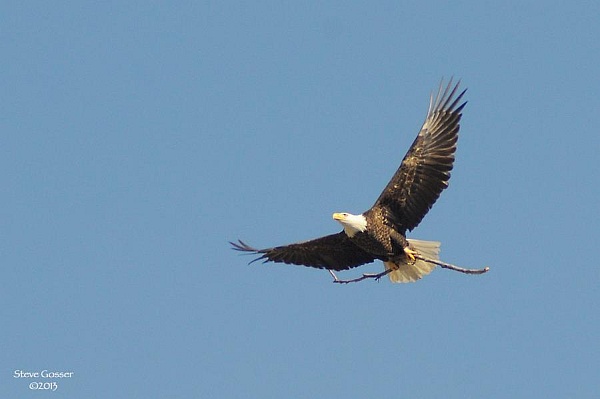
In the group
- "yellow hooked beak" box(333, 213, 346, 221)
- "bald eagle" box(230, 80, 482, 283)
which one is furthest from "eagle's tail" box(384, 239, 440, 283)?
"yellow hooked beak" box(333, 213, 346, 221)

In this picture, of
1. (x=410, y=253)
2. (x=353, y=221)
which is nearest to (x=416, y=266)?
(x=410, y=253)

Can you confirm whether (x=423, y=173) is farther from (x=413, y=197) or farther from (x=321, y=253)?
(x=321, y=253)

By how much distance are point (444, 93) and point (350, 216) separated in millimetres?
1748

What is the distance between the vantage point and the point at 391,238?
10125mm

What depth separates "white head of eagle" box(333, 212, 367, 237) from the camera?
396 inches

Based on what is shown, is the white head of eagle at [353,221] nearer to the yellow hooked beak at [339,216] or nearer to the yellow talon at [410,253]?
the yellow hooked beak at [339,216]

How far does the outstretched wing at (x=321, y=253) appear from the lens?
35.1ft

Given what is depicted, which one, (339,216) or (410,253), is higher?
(339,216)

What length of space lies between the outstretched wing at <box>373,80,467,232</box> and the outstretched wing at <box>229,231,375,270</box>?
0.75 meters

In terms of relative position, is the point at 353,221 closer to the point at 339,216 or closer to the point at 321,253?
the point at 339,216

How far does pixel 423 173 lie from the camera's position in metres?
10.0

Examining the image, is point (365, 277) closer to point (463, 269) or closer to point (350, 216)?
point (350, 216)

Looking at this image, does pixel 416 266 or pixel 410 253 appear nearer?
pixel 410 253

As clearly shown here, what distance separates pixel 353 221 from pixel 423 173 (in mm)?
904
